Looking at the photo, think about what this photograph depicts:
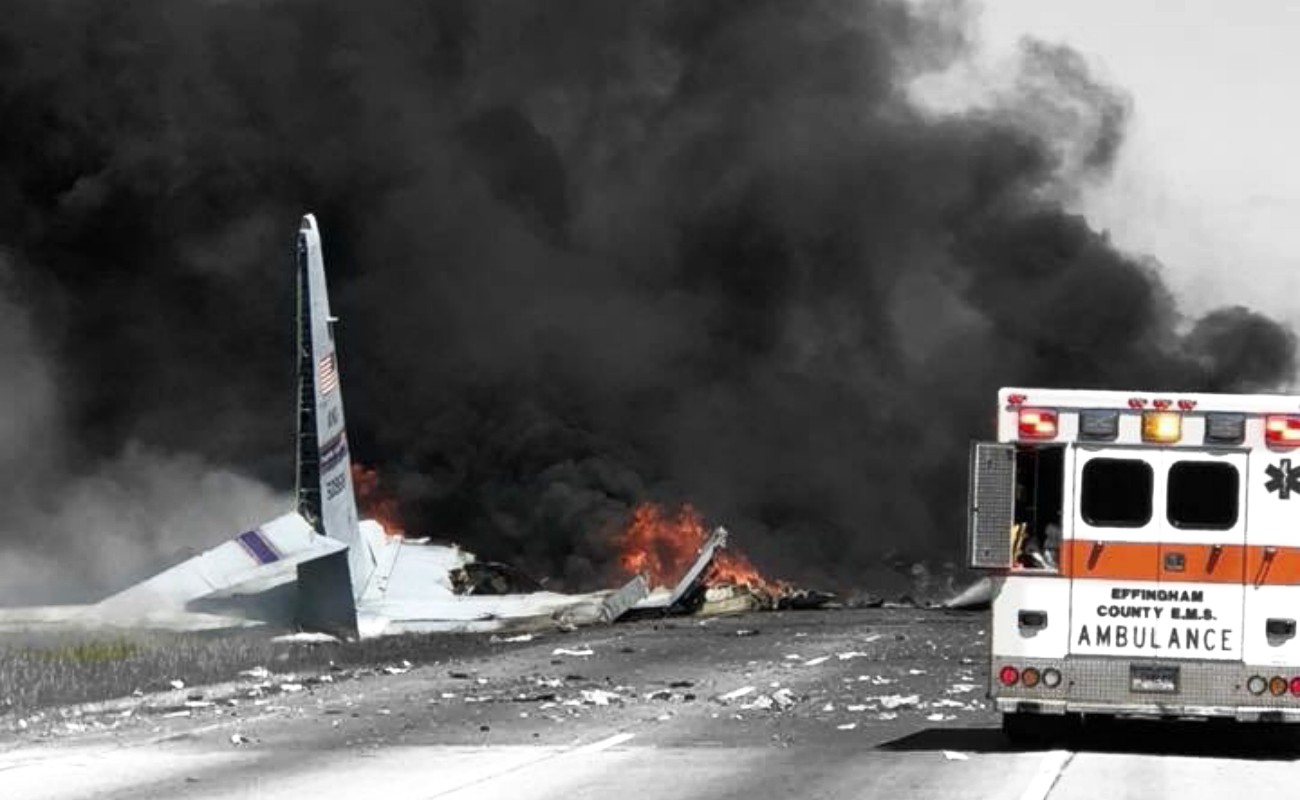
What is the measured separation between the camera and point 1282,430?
20.7 metres

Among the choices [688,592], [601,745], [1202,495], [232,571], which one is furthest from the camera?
[688,592]

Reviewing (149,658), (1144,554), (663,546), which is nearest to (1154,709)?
(1144,554)

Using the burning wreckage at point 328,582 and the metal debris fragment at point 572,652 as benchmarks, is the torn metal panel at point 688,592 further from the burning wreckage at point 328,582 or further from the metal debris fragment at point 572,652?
the metal debris fragment at point 572,652

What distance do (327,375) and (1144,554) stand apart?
27183mm

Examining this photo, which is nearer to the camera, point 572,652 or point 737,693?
point 737,693

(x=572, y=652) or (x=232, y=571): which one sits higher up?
(x=232, y=571)

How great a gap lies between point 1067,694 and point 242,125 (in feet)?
179

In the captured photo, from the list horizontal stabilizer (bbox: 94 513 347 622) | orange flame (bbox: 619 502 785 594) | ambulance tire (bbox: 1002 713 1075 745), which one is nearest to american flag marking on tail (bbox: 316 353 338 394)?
horizontal stabilizer (bbox: 94 513 347 622)

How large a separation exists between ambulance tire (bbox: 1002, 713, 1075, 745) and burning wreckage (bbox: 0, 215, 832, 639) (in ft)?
58.6

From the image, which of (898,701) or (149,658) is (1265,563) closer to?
(898,701)

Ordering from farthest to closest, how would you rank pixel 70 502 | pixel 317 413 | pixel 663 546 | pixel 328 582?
pixel 663 546 < pixel 70 502 < pixel 317 413 < pixel 328 582

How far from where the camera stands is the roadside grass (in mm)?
28328

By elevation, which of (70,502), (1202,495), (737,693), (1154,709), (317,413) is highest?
(317,413)

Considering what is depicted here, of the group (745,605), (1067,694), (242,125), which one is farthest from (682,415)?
(1067,694)
